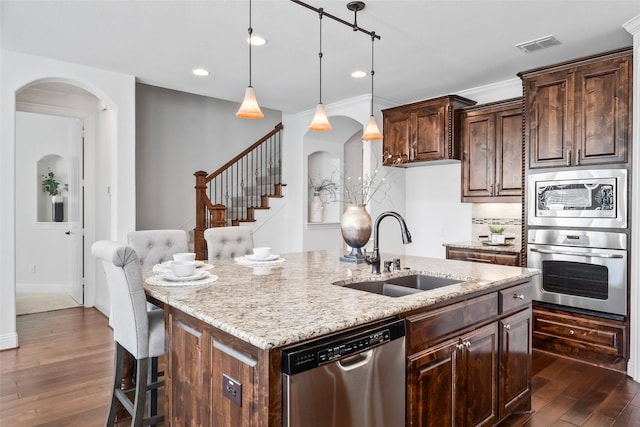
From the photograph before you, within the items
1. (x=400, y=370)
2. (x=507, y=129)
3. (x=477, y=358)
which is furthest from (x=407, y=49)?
(x=400, y=370)

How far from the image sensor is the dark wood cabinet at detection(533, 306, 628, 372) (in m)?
3.31

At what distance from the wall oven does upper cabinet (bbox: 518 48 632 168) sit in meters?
0.64

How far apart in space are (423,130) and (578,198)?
1935 millimetres

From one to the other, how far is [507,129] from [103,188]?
4.71m

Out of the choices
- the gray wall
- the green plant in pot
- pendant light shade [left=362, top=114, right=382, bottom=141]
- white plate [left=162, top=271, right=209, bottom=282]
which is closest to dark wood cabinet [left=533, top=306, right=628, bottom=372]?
the green plant in pot

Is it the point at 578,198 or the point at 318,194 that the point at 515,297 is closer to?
the point at 578,198

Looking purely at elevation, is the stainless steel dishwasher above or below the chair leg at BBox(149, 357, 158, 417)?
above

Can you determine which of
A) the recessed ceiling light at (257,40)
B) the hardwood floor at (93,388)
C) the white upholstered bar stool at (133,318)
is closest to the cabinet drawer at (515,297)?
the hardwood floor at (93,388)

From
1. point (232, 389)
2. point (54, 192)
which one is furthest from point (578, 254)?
point (54, 192)

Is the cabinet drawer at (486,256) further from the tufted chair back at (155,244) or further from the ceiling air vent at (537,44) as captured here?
the tufted chair back at (155,244)

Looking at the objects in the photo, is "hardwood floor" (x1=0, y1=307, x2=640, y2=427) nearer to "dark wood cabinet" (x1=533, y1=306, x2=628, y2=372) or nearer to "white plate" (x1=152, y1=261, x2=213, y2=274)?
"dark wood cabinet" (x1=533, y1=306, x2=628, y2=372)

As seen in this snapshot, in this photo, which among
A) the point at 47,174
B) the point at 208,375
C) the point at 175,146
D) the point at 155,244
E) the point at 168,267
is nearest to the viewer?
the point at 208,375

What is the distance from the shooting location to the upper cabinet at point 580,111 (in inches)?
128

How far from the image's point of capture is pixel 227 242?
3.49m
